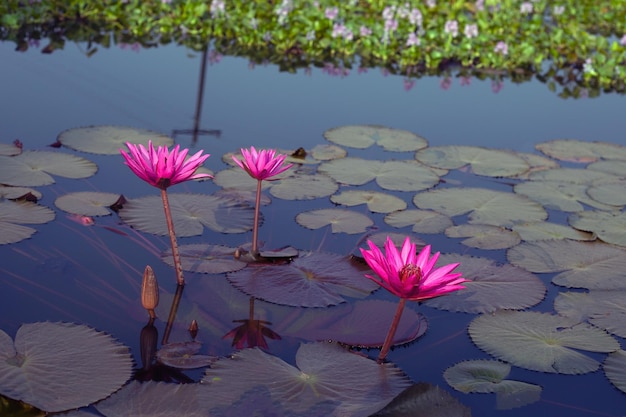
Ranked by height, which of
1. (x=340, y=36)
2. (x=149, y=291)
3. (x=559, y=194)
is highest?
(x=340, y=36)

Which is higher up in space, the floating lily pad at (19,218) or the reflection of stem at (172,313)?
the floating lily pad at (19,218)

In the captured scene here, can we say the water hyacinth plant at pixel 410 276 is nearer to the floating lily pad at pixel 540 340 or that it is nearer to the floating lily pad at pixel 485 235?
the floating lily pad at pixel 540 340

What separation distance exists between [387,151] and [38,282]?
193 cm

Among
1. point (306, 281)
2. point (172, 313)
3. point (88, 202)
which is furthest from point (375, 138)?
point (172, 313)

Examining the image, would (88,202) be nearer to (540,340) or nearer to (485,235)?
(485,235)

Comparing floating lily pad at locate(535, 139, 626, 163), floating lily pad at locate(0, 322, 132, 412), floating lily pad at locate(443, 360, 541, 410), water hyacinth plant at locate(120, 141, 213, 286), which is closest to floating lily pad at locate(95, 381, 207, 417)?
floating lily pad at locate(0, 322, 132, 412)

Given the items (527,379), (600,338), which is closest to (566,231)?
(600,338)

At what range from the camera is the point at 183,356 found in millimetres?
2123

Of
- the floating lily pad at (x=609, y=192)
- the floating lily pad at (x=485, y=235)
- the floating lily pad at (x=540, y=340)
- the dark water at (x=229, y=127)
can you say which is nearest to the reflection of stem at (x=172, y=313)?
the dark water at (x=229, y=127)

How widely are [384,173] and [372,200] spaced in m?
0.34

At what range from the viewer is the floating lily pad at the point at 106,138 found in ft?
12.0

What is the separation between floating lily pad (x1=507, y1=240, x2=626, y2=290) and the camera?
279 cm

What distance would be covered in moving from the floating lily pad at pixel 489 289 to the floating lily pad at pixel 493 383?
327mm

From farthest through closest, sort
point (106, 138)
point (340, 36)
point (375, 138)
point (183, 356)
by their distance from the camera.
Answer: point (340, 36), point (375, 138), point (106, 138), point (183, 356)
